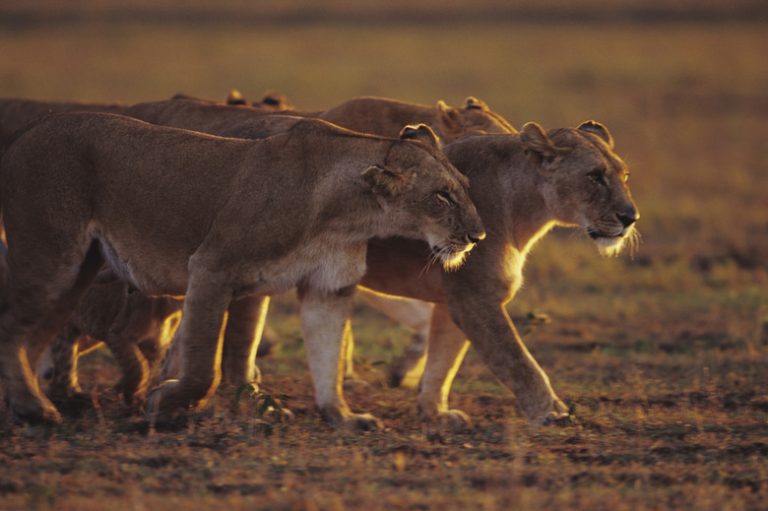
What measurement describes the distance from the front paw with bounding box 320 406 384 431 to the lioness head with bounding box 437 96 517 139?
196 centimetres

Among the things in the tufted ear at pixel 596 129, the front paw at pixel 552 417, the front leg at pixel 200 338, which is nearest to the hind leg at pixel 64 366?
the front leg at pixel 200 338

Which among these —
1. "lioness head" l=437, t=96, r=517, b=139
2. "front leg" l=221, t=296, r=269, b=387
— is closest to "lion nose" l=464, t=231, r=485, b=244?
"front leg" l=221, t=296, r=269, b=387

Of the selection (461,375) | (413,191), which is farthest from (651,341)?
(413,191)

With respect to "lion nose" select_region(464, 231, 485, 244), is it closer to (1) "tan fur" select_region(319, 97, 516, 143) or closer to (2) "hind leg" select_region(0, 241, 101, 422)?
(1) "tan fur" select_region(319, 97, 516, 143)

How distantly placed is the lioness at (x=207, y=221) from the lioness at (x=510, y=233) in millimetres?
406

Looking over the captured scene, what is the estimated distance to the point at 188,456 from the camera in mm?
5949

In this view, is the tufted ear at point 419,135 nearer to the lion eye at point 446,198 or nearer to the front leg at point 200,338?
the lion eye at point 446,198

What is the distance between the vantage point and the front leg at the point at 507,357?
6605 millimetres

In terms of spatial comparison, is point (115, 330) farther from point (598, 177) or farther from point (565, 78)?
point (565, 78)

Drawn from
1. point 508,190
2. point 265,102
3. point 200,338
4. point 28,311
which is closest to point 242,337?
point 200,338

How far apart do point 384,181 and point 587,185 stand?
1.08 m

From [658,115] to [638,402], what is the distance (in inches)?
682

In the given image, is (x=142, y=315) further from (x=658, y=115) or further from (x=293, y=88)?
(x=293, y=88)

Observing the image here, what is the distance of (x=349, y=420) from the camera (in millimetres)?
6656
